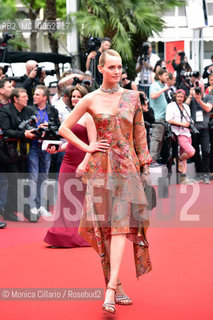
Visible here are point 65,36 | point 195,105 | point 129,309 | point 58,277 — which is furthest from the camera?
point 65,36

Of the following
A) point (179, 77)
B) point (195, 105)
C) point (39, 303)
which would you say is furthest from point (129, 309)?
point (179, 77)

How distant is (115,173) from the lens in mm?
5441

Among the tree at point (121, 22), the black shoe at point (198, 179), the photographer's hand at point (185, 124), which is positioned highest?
the tree at point (121, 22)

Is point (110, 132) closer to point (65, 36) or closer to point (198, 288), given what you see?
point (198, 288)

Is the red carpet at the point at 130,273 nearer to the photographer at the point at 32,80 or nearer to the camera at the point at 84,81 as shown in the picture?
the camera at the point at 84,81

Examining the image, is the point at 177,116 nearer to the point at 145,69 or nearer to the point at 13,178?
the point at 145,69

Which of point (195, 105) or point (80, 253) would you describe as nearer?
point (80, 253)

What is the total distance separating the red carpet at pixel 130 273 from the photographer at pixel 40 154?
1.76 ft

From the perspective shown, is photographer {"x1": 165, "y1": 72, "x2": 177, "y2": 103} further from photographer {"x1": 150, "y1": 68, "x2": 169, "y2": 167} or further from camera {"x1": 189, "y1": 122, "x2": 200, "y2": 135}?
camera {"x1": 189, "y1": 122, "x2": 200, "y2": 135}

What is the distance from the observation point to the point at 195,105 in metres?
13.8

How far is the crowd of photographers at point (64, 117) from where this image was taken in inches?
386

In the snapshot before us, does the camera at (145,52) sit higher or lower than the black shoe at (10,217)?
higher

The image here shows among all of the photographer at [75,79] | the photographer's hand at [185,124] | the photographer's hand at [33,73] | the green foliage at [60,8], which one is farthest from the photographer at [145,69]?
the green foliage at [60,8]

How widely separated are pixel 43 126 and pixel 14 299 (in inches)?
169
